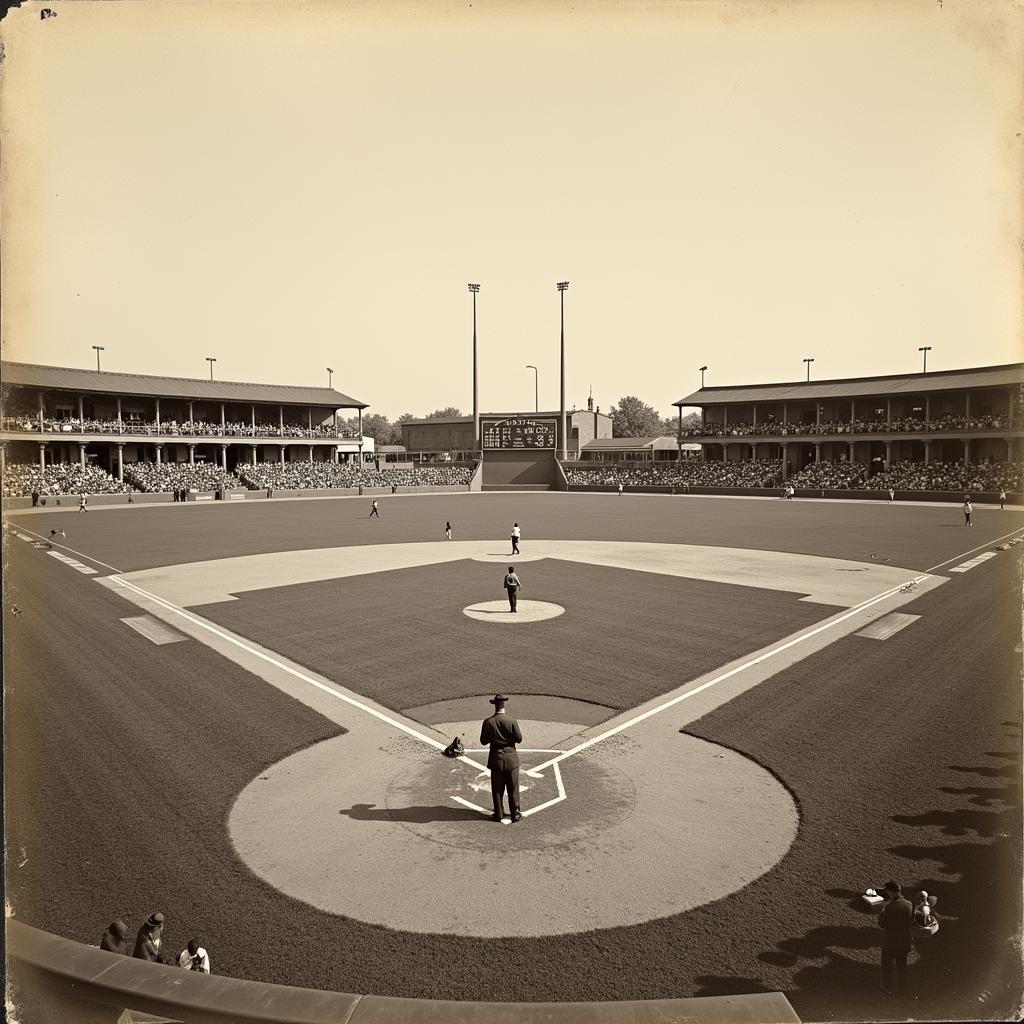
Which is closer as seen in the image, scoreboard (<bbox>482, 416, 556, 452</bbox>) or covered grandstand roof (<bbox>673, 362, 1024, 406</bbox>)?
covered grandstand roof (<bbox>673, 362, 1024, 406</bbox>)

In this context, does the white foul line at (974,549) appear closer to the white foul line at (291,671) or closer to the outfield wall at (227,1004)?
the white foul line at (291,671)

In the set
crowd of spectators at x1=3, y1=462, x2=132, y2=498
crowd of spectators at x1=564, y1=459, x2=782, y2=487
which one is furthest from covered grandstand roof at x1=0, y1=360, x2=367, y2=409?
crowd of spectators at x1=564, y1=459, x2=782, y2=487

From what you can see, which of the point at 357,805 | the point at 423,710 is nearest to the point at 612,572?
the point at 423,710

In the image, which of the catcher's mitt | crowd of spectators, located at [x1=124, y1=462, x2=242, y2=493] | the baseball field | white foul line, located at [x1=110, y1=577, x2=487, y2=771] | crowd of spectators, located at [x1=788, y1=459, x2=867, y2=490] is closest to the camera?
the baseball field

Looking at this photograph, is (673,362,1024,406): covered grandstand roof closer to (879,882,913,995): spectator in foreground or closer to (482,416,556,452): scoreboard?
(482,416,556,452): scoreboard

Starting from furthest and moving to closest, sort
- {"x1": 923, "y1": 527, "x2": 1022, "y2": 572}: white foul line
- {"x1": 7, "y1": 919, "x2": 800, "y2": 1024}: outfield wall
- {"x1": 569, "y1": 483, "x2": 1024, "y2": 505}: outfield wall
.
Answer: {"x1": 569, "y1": 483, "x2": 1024, "y2": 505}: outfield wall → {"x1": 923, "y1": 527, "x2": 1022, "y2": 572}: white foul line → {"x1": 7, "y1": 919, "x2": 800, "y2": 1024}: outfield wall

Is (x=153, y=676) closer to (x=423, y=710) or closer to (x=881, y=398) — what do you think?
(x=423, y=710)
